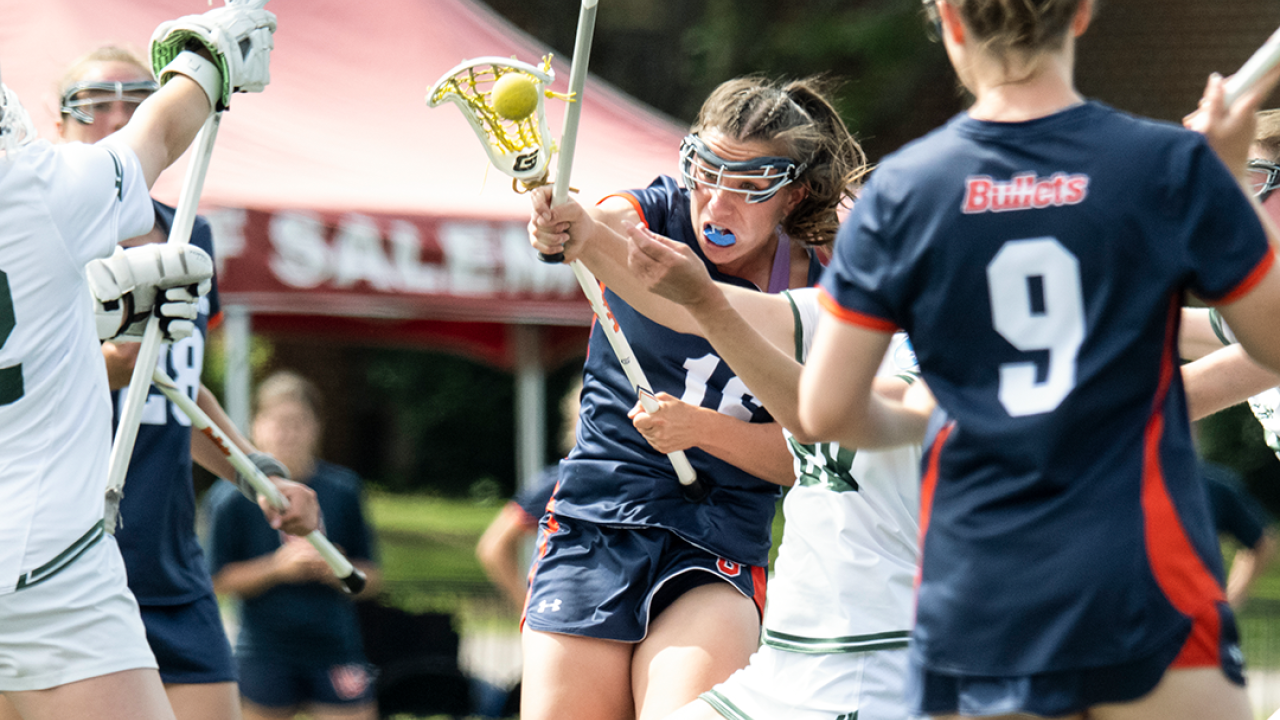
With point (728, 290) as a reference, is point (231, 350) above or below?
below

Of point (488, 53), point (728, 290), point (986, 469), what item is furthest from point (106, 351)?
point (488, 53)

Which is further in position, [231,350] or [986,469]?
[231,350]

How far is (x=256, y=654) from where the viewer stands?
5543 millimetres

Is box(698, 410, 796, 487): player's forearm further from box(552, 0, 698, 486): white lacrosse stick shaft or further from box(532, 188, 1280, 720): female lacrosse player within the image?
box(532, 188, 1280, 720): female lacrosse player

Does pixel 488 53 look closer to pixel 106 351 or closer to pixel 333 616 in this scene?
pixel 333 616

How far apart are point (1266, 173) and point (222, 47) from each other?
2355 millimetres

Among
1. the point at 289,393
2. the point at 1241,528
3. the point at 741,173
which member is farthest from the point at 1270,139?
the point at 289,393

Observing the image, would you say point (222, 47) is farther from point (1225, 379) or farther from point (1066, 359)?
point (1225, 379)

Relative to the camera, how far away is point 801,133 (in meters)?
3.34

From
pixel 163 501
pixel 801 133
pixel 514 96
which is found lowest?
pixel 163 501

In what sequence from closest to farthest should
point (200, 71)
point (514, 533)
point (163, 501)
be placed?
point (200, 71) < point (163, 501) < point (514, 533)

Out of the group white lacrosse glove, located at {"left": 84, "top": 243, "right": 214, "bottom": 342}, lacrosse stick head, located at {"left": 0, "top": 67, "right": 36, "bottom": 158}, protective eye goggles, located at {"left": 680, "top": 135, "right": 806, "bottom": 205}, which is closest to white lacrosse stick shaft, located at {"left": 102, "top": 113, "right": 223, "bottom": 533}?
white lacrosse glove, located at {"left": 84, "top": 243, "right": 214, "bottom": 342}

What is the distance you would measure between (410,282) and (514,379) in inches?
483

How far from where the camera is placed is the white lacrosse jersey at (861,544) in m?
2.65
